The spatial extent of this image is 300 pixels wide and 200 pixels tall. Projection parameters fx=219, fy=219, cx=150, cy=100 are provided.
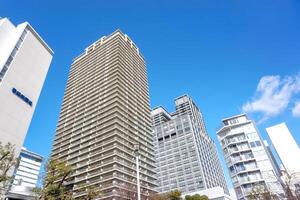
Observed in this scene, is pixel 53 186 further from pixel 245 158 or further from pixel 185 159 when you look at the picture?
pixel 185 159

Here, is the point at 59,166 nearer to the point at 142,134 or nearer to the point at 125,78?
the point at 142,134

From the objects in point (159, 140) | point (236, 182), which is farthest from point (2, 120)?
point (159, 140)

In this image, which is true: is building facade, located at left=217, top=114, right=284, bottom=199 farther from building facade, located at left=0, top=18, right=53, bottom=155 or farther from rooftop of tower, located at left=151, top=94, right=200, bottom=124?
rooftop of tower, located at left=151, top=94, right=200, bottom=124

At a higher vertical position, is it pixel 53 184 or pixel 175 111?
pixel 175 111

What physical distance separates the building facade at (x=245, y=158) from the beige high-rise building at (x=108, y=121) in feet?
88.2

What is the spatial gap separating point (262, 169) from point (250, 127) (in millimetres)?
11661

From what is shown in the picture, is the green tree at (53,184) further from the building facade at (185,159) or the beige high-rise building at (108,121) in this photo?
the building facade at (185,159)

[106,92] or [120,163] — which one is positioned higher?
[106,92]

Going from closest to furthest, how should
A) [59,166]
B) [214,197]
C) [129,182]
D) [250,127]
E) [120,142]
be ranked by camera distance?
[59,166] → [250,127] → [214,197] → [129,182] → [120,142]

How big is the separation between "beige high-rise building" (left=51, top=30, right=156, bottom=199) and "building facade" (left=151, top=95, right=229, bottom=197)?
32.4 meters

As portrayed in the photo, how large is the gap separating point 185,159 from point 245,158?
68765 mm

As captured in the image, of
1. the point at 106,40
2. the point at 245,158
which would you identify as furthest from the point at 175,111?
the point at 245,158

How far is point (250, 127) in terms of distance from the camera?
193 ft

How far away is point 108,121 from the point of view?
85.1 metres
